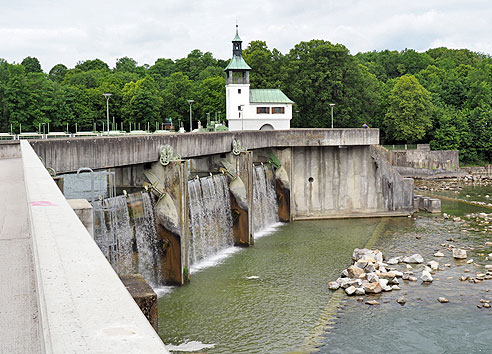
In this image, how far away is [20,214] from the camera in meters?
10.7

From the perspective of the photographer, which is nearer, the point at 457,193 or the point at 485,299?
the point at 485,299

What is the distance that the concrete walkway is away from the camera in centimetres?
484

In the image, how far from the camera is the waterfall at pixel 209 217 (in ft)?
98.5

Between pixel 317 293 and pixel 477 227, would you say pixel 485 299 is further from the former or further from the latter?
pixel 477 227

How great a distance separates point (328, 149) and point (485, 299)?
22027mm

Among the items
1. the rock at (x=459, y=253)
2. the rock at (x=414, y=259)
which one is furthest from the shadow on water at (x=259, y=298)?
the rock at (x=459, y=253)

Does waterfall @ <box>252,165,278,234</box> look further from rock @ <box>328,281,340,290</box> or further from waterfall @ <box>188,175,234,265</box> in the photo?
rock @ <box>328,281,340,290</box>

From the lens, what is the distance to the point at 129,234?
79.2 feet

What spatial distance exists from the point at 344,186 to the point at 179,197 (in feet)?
67.5

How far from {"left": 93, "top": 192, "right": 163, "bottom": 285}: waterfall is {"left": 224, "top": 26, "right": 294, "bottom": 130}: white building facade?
115 ft

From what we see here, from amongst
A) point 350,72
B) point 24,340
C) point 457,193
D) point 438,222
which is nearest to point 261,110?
point 350,72

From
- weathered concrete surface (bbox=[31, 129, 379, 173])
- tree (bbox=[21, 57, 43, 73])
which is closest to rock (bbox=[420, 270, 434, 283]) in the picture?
weathered concrete surface (bbox=[31, 129, 379, 173])

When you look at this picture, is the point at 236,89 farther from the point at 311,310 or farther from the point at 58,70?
the point at 58,70

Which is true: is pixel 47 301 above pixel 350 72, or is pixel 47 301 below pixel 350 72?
below
